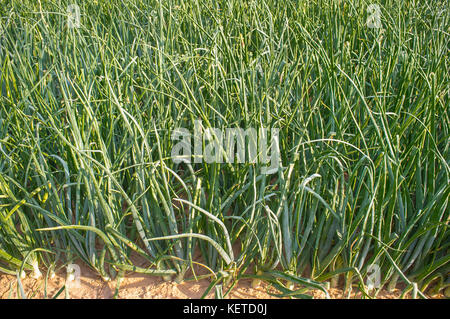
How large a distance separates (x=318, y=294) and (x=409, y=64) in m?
0.75

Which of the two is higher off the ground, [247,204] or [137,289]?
[247,204]

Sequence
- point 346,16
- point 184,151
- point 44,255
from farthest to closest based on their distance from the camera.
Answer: point 346,16 < point 184,151 < point 44,255

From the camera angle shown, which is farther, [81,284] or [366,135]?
[366,135]

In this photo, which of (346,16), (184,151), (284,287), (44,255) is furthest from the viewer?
(346,16)

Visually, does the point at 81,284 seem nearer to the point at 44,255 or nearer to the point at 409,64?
the point at 44,255

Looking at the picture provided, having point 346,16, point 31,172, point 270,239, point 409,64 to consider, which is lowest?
point 270,239

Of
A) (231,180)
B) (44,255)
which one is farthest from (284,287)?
(44,255)

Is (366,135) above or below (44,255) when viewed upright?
above

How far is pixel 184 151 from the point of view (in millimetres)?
1106

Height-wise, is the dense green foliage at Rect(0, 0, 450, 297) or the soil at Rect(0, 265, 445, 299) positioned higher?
the dense green foliage at Rect(0, 0, 450, 297)

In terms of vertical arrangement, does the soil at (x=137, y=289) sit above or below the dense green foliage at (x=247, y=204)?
below
